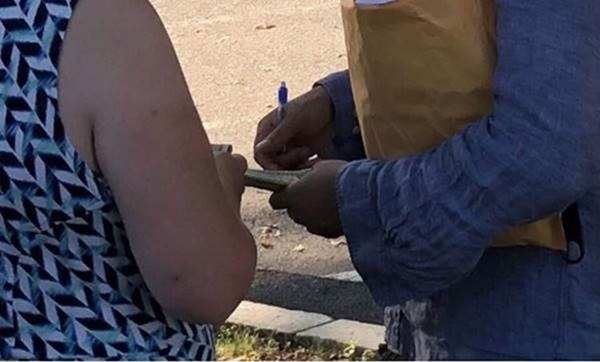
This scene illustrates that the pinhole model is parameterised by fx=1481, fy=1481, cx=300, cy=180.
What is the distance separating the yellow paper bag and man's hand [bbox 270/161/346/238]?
0.10 metres

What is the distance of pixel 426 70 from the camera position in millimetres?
1972

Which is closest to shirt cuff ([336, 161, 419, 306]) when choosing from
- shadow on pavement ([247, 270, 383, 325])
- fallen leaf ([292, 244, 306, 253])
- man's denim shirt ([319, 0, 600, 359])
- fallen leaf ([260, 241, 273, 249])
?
man's denim shirt ([319, 0, 600, 359])

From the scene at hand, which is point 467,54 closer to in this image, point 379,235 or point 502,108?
point 502,108

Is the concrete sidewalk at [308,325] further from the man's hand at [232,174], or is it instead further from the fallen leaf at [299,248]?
the man's hand at [232,174]

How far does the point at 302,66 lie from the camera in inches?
331

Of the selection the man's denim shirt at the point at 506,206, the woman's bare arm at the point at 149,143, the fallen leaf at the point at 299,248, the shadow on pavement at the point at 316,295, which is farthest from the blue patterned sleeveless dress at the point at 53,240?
the fallen leaf at the point at 299,248

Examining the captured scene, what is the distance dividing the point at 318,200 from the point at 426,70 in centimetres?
27

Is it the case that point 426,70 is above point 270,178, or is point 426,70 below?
above

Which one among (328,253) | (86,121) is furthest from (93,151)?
(328,253)

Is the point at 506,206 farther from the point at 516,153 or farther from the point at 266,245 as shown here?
the point at 266,245

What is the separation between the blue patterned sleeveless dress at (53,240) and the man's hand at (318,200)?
0.23 meters

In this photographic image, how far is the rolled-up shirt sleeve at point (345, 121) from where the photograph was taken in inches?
97.7

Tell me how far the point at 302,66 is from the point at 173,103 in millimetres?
6567

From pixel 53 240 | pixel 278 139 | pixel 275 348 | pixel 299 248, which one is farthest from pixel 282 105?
pixel 299 248
